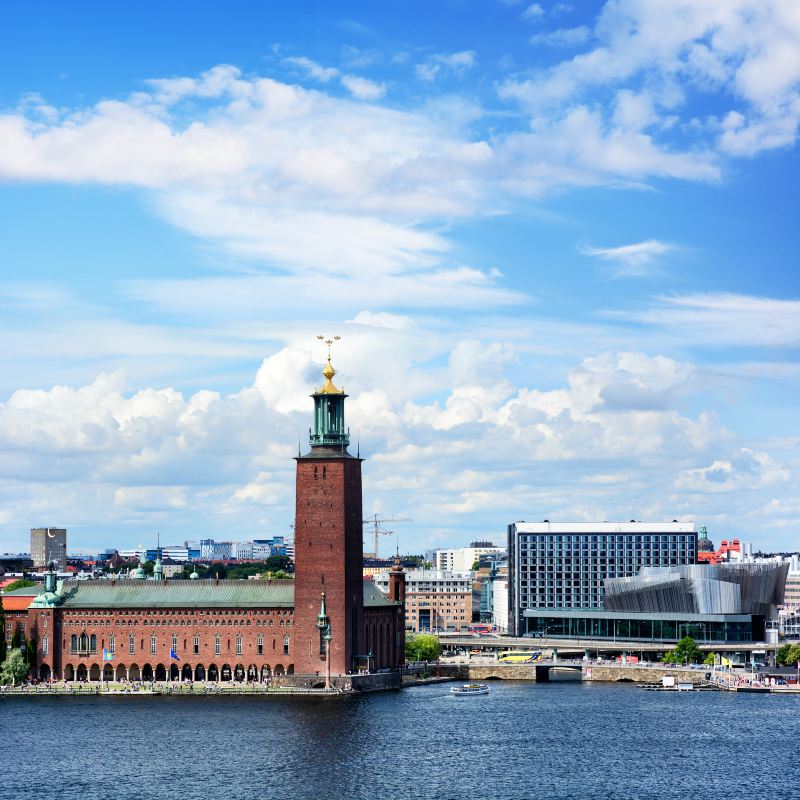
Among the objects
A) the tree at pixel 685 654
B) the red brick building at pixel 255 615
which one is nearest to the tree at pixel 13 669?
the red brick building at pixel 255 615

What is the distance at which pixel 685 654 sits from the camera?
18762cm

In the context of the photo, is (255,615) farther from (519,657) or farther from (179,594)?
(519,657)

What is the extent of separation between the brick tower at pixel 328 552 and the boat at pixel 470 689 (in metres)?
10.9

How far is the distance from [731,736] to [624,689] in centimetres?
4608

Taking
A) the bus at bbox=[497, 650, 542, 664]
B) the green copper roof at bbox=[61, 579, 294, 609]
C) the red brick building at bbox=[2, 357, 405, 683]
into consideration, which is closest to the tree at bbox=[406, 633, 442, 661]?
the bus at bbox=[497, 650, 542, 664]

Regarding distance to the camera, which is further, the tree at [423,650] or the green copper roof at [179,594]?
the tree at [423,650]

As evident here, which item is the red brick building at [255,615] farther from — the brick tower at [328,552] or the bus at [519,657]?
the bus at [519,657]

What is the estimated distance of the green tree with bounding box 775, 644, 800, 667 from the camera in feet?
593

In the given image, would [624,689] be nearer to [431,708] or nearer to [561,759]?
[431,708]

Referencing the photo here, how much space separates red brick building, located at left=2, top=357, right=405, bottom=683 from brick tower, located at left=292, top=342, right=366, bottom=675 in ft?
0.30

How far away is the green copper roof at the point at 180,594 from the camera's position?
156375 mm

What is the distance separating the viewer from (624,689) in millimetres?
164000

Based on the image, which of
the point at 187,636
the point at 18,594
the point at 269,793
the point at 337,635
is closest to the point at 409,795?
the point at 269,793

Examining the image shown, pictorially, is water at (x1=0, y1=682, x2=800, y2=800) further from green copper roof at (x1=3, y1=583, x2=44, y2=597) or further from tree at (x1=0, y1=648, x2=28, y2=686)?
green copper roof at (x1=3, y1=583, x2=44, y2=597)
